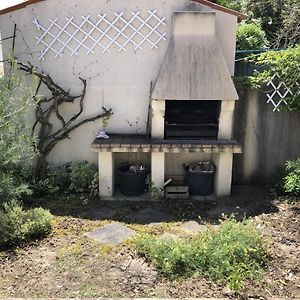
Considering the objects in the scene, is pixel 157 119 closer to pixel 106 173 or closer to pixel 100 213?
pixel 106 173

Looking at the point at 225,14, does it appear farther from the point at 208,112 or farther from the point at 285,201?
the point at 285,201

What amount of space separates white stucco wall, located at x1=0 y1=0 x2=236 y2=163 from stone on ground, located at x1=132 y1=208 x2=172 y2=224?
1534 millimetres

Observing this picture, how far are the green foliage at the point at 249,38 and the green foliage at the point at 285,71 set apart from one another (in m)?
2.65

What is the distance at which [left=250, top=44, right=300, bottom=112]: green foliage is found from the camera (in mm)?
6496

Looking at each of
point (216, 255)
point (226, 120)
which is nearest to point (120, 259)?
point (216, 255)

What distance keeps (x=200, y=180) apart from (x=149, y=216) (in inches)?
48.8

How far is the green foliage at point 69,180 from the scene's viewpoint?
6.77m

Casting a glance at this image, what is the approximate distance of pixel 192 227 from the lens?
5.64 metres

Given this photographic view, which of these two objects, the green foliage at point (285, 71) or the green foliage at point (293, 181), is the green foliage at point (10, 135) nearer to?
the green foliage at point (285, 71)

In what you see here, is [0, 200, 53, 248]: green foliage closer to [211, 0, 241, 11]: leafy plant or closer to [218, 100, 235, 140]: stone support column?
[218, 100, 235, 140]: stone support column

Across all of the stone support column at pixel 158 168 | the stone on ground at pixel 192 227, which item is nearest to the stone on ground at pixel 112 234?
the stone on ground at pixel 192 227

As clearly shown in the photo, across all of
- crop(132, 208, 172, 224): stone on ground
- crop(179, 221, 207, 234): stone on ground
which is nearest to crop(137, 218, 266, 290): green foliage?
crop(179, 221, 207, 234): stone on ground

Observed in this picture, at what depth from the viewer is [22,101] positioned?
5.58 metres

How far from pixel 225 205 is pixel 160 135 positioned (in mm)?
1568
